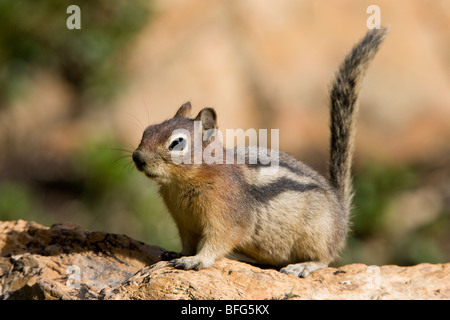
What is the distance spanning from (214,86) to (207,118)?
281 inches

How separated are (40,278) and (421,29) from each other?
11.0 meters

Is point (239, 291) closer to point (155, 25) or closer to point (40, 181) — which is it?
point (40, 181)

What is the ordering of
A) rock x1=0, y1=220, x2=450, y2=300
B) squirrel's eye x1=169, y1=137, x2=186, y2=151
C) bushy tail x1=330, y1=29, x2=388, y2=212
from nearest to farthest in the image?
rock x1=0, y1=220, x2=450, y2=300 → squirrel's eye x1=169, y1=137, x2=186, y2=151 → bushy tail x1=330, y1=29, x2=388, y2=212

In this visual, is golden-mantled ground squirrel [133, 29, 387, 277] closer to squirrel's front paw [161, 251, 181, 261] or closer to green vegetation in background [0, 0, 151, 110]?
squirrel's front paw [161, 251, 181, 261]

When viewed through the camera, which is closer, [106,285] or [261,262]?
[106,285]

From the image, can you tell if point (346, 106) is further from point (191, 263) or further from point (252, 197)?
point (191, 263)

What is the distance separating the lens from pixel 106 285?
17.8 feet

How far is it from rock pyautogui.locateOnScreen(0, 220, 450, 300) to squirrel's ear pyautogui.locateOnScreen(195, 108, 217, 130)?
1.18 metres

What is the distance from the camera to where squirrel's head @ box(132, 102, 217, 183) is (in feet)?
17.5

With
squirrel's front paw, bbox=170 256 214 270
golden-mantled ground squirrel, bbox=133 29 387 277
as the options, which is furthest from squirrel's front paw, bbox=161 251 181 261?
squirrel's front paw, bbox=170 256 214 270

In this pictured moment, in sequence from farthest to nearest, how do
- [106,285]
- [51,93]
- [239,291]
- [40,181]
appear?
[51,93] → [40,181] → [106,285] → [239,291]

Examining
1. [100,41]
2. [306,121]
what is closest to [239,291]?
[306,121]

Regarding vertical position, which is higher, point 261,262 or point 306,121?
point 306,121

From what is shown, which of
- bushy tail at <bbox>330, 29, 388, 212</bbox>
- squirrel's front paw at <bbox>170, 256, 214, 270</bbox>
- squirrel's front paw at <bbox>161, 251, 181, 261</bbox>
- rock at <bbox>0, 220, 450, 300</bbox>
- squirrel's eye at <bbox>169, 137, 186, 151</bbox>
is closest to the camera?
rock at <bbox>0, 220, 450, 300</bbox>
